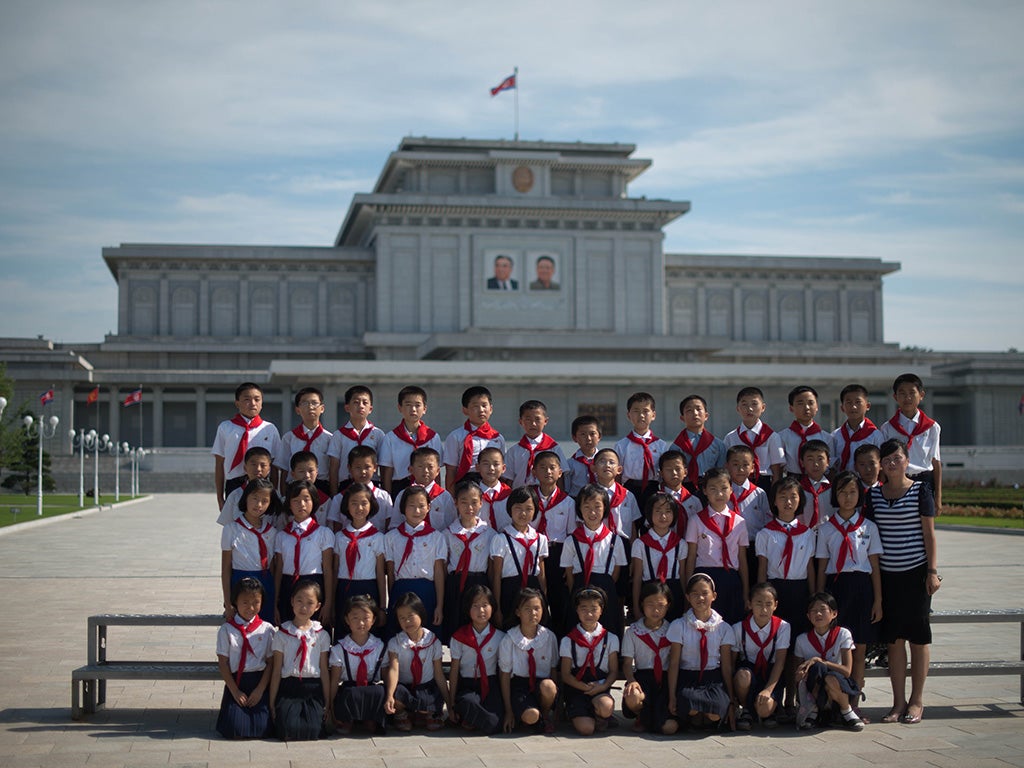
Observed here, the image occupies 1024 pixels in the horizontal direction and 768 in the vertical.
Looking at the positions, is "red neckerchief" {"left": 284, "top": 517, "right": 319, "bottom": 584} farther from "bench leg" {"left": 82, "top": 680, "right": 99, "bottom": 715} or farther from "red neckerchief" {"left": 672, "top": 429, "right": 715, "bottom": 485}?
"red neckerchief" {"left": 672, "top": 429, "right": 715, "bottom": 485}

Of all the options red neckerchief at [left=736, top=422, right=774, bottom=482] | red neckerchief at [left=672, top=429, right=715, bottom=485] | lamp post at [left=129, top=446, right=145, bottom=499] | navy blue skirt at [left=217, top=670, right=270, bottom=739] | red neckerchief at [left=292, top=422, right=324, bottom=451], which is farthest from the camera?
lamp post at [left=129, top=446, right=145, bottom=499]

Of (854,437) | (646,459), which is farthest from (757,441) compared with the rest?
(646,459)

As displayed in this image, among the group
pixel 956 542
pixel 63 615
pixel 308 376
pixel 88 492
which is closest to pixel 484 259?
pixel 308 376

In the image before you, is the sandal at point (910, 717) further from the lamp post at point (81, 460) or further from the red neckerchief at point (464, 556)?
the lamp post at point (81, 460)

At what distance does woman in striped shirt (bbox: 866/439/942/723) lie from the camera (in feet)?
25.3

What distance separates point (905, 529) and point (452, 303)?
48974 mm

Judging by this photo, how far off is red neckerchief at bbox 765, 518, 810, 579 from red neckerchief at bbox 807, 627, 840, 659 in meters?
0.45

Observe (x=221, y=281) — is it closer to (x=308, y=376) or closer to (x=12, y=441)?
(x=308, y=376)

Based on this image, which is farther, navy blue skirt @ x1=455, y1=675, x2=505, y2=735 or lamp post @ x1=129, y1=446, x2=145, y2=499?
Result: lamp post @ x1=129, y1=446, x2=145, y2=499

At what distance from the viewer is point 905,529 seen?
25.8 ft

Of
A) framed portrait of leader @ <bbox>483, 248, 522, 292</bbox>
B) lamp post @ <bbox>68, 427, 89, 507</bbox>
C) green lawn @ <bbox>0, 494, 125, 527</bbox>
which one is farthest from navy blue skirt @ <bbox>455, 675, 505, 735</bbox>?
framed portrait of leader @ <bbox>483, 248, 522, 292</bbox>

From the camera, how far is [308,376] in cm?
4369

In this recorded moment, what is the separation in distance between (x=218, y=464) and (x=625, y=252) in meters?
49.8

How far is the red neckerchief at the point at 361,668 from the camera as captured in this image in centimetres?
738
